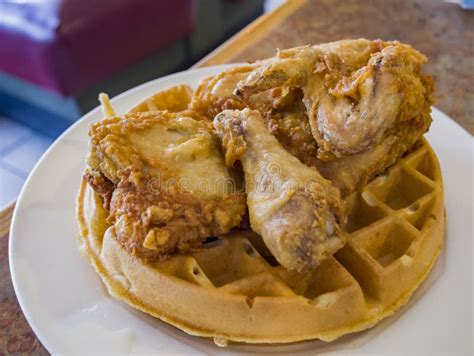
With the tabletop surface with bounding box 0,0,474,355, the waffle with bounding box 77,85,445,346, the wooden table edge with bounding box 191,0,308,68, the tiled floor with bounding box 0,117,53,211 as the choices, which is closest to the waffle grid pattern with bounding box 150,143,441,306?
the waffle with bounding box 77,85,445,346

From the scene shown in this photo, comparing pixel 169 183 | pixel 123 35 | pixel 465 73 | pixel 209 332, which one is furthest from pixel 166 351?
pixel 123 35

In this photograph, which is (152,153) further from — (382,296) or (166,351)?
(382,296)

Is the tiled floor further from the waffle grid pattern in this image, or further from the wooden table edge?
the waffle grid pattern

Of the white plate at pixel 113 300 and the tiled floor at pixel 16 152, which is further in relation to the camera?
the tiled floor at pixel 16 152

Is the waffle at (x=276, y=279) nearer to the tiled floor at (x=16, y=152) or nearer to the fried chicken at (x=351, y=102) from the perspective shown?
the fried chicken at (x=351, y=102)

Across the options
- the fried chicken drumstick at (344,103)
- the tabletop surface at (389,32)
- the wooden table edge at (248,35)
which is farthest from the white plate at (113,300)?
the wooden table edge at (248,35)

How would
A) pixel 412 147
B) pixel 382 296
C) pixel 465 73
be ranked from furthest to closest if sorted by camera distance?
pixel 465 73, pixel 412 147, pixel 382 296
